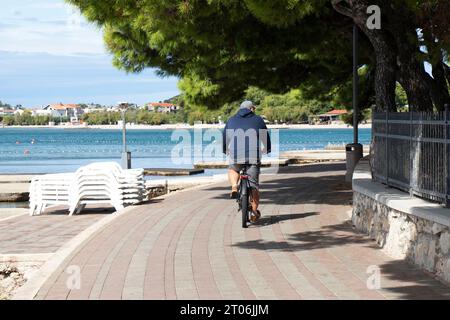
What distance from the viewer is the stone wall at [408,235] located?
7.99 metres

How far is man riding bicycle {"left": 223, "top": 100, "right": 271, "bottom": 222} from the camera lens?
39.9 ft

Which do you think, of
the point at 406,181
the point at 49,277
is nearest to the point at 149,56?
the point at 406,181

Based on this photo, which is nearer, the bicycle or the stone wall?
the stone wall

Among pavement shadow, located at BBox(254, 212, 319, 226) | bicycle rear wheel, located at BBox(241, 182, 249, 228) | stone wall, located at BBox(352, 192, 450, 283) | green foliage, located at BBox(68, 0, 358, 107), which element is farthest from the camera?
green foliage, located at BBox(68, 0, 358, 107)

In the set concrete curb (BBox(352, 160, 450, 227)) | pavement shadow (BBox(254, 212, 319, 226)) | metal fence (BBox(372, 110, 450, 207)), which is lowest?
pavement shadow (BBox(254, 212, 319, 226))

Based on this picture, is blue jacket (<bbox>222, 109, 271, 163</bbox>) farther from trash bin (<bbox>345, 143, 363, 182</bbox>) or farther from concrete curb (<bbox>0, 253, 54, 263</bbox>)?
trash bin (<bbox>345, 143, 363, 182</bbox>)

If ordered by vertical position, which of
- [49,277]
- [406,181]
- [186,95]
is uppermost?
A: [186,95]

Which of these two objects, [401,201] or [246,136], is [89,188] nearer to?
[246,136]

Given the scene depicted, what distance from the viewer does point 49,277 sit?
27.9 ft

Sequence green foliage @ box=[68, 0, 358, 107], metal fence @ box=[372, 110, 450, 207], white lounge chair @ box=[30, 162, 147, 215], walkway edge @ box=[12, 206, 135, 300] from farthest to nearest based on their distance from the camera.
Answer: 1. white lounge chair @ box=[30, 162, 147, 215]
2. green foliage @ box=[68, 0, 358, 107]
3. metal fence @ box=[372, 110, 450, 207]
4. walkway edge @ box=[12, 206, 135, 300]

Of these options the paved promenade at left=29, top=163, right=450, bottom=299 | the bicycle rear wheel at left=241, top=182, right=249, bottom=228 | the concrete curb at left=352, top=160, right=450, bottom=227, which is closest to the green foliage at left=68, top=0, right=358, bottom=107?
the bicycle rear wheel at left=241, top=182, right=249, bottom=228

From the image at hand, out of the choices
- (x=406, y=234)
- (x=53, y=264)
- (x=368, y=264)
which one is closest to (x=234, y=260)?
(x=368, y=264)
